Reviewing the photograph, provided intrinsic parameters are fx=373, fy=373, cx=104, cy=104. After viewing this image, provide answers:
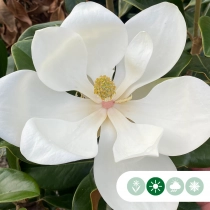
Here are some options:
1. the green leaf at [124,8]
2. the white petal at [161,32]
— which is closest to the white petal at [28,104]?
the white petal at [161,32]

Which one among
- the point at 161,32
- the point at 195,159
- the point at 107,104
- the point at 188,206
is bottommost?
the point at 188,206

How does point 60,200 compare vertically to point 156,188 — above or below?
below

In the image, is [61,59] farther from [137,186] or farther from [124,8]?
[124,8]

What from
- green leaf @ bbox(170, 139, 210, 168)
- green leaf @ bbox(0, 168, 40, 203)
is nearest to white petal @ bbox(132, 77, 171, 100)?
green leaf @ bbox(170, 139, 210, 168)

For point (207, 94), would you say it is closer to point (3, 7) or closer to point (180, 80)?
point (180, 80)

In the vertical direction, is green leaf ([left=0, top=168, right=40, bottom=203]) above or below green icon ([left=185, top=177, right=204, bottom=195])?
above

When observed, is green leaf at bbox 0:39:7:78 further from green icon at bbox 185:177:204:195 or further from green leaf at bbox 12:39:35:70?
green icon at bbox 185:177:204:195

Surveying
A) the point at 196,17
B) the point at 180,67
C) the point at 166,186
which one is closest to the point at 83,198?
the point at 166,186
